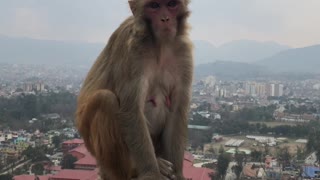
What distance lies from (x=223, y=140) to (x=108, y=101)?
73.9 feet

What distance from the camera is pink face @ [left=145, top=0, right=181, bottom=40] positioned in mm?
2854

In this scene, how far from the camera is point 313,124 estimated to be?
27.9 meters

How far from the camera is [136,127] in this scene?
2990mm

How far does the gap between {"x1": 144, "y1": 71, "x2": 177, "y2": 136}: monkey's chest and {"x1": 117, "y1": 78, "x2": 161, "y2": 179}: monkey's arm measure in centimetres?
18

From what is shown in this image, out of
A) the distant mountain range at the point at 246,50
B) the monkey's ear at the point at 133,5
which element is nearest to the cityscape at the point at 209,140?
the monkey's ear at the point at 133,5

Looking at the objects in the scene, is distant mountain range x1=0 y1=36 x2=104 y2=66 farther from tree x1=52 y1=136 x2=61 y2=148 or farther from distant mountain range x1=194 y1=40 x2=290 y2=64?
tree x1=52 y1=136 x2=61 y2=148

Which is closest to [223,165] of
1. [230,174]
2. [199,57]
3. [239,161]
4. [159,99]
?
[230,174]

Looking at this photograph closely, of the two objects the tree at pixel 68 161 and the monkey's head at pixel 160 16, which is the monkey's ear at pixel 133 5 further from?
the tree at pixel 68 161

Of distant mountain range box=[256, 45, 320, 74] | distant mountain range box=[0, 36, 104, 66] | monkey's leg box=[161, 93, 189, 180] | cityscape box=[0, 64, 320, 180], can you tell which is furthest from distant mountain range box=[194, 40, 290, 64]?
monkey's leg box=[161, 93, 189, 180]

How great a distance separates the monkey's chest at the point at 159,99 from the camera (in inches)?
126

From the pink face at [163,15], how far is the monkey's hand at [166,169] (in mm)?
765

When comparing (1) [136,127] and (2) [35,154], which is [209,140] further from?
(1) [136,127]

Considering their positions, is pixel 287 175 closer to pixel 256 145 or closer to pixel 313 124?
pixel 256 145

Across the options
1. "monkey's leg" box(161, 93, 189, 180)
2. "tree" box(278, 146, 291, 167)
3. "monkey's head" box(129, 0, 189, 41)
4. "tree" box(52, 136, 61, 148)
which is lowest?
"tree" box(278, 146, 291, 167)
